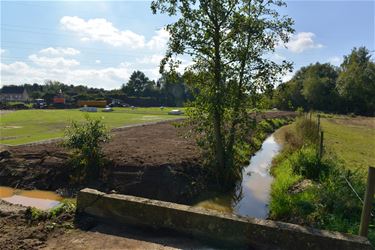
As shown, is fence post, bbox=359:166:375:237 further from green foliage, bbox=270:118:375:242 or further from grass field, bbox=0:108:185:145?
grass field, bbox=0:108:185:145

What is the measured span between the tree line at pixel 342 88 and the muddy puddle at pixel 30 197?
4922 centimetres

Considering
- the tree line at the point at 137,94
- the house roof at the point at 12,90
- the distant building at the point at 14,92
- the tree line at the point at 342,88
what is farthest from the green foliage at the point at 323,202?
the house roof at the point at 12,90

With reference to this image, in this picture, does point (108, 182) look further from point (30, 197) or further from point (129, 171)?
point (30, 197)

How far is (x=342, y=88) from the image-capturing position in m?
66.8

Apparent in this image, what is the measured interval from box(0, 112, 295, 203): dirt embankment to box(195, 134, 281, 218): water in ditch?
2.96 ft

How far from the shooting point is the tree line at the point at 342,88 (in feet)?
210

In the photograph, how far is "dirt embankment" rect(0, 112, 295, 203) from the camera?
36.8ft

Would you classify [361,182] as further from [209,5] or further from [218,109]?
[209,5]

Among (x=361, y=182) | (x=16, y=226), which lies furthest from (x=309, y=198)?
(x=16, y=226)

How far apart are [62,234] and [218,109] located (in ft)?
21.6

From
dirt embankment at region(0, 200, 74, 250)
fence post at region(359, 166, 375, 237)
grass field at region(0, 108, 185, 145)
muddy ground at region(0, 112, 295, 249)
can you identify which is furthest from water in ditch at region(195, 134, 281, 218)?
grass field at region(0, 108, 185, 145)

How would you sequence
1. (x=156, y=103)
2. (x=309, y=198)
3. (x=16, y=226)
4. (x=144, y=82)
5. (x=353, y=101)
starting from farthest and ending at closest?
(x=144, y=82)
(x=156, y=103)
(x=353, y=101)
(x=309, y=198)
(x=16, y=226)

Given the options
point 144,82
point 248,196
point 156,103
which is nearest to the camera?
point 248,196

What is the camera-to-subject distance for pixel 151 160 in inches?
511
